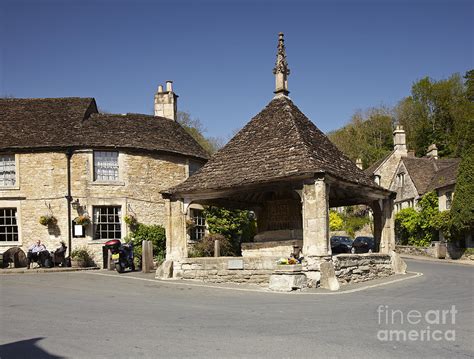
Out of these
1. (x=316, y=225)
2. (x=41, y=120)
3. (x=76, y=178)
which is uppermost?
(x=41, y=120)

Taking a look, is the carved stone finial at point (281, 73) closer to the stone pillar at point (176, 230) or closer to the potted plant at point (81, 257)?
→ the stone pillar at point (176, 230)

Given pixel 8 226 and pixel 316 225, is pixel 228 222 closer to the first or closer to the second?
pixel 8 226

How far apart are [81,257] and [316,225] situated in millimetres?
12552

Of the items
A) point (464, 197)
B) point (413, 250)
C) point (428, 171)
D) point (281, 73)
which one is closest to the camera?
point (281, 73)

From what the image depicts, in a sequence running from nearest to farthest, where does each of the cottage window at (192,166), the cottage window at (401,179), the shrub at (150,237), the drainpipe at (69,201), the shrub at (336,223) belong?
the drainpipe at (69,201) < the shrub at (150,237) < the cottage window at (192,166) < the cottage window at (401,179) < the shrub at (336,223)

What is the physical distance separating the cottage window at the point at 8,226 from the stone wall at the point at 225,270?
10.6 metres

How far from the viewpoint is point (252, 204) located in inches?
858

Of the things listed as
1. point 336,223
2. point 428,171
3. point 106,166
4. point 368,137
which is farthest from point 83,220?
point 368,137

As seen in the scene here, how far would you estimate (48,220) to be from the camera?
78.3ft

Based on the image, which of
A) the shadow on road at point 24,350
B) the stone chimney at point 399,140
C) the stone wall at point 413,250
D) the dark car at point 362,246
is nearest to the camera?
the shadow on road at point 24,350

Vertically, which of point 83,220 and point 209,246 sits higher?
point 83,220

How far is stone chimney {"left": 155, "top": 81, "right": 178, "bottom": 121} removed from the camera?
30658mm

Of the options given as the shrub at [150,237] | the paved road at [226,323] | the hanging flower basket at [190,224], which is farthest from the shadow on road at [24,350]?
the hanging flower basket at [190,224]

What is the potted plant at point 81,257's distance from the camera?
23.0m
